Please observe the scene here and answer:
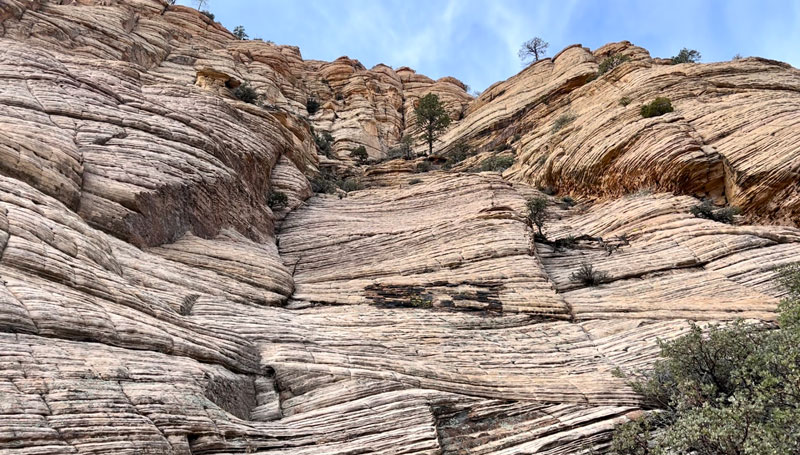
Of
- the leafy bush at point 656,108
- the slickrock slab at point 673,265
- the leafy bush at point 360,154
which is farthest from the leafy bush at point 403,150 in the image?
the slickrock slab at point 673,265

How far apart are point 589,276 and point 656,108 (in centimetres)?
1450

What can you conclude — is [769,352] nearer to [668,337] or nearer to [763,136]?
[668,337]

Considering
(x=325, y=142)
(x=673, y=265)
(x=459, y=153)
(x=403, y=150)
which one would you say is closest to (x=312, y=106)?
(x=403, y=150)

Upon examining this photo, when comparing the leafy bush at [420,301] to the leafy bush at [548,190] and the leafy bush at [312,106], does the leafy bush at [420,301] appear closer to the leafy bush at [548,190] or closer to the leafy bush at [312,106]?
the leafy bush at [548,190]

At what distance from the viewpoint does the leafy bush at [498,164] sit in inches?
1468

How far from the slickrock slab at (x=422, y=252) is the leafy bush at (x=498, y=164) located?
11366mm

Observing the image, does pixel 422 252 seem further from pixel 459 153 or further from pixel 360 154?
pixel 459 153

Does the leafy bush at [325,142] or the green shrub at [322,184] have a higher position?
the leafy bush at [325,142]

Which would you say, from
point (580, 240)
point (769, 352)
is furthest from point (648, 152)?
point (769, 352)

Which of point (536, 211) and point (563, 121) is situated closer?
point (536, 211)

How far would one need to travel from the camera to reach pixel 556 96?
46.2 m

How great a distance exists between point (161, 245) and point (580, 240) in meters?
15.4

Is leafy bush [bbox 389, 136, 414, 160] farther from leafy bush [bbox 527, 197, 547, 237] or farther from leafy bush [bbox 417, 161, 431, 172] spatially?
leafy bush [bbox 527, 197, 547, 237]

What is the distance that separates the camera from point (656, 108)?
27141 mm
